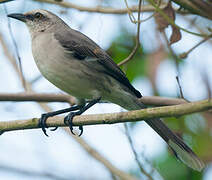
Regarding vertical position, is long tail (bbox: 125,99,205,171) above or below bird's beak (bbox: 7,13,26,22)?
below

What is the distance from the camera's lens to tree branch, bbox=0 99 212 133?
312cm

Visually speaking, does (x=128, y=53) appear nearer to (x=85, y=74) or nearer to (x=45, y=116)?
(x=85, y=74)

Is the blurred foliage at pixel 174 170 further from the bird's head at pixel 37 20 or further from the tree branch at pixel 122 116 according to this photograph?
the bird's head at pixel 37 20

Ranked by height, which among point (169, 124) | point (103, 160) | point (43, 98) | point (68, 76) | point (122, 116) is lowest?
A: point (103, 160)

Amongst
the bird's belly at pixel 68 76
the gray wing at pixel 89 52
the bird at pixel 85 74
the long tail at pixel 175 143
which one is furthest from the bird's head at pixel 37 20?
the long tail at pixel 175 143

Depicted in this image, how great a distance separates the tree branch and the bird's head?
1.83m

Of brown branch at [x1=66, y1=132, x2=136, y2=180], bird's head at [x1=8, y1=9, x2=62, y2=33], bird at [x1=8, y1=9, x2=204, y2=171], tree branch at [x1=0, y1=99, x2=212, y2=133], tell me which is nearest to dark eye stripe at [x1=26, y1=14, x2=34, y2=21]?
bird's head at [x1=8, y1=9, x2=62, y2=33]

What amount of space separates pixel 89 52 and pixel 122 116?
181 cm

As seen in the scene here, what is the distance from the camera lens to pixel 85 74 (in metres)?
5.16

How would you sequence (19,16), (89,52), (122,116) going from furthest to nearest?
(19,16)
(89,52)
(122,116)

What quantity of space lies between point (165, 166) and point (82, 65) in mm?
1837

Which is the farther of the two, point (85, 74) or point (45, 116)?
point (85, 74)

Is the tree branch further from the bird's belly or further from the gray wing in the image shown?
the gray wing

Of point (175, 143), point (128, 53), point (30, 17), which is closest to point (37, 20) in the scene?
point (30, 17)
